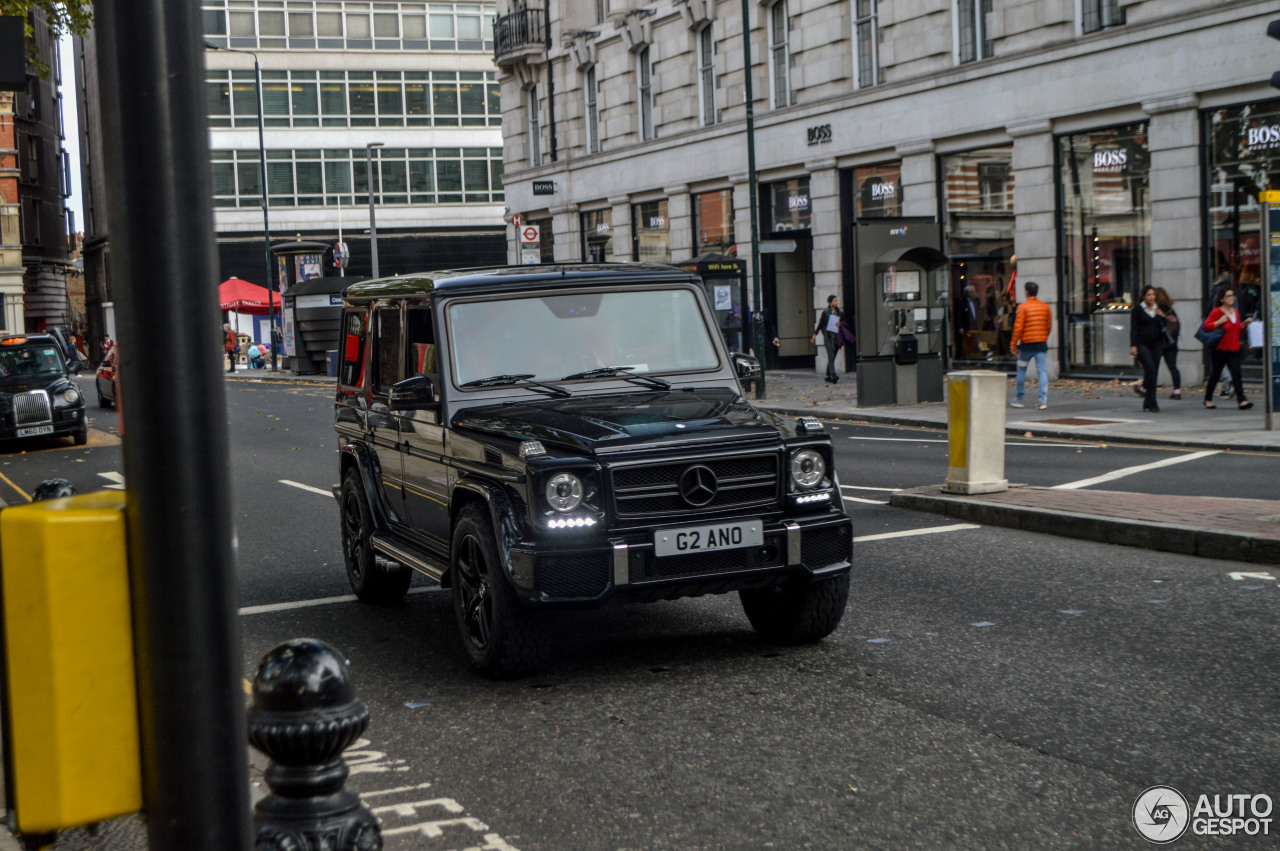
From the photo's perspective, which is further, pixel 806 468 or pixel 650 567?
pixel 806 468

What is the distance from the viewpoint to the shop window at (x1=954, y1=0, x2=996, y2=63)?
2714 cm

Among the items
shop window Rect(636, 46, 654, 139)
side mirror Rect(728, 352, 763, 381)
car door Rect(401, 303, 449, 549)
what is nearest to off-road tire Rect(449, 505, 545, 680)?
car door Rect(401, 303, 449, 549)

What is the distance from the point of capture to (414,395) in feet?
23.6

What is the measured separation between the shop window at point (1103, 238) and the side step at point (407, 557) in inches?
757

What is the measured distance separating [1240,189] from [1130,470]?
10.6 meters

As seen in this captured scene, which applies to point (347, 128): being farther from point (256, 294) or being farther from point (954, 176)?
point (954, 176)

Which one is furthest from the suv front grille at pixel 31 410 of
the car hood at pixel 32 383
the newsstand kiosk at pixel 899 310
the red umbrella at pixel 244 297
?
the red umbrella at pixel 244 297

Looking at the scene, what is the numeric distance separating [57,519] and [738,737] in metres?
3.33

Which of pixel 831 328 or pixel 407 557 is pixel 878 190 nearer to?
pixel 831 328

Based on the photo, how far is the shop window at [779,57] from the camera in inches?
1297

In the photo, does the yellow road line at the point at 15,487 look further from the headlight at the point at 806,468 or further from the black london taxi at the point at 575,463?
the headlight at the point at 806,468

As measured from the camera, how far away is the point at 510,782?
16.2ft

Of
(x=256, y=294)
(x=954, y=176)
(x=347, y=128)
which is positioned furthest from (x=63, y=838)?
(x=347, y=128)

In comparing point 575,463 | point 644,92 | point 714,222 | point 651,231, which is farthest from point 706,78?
point 575,463
